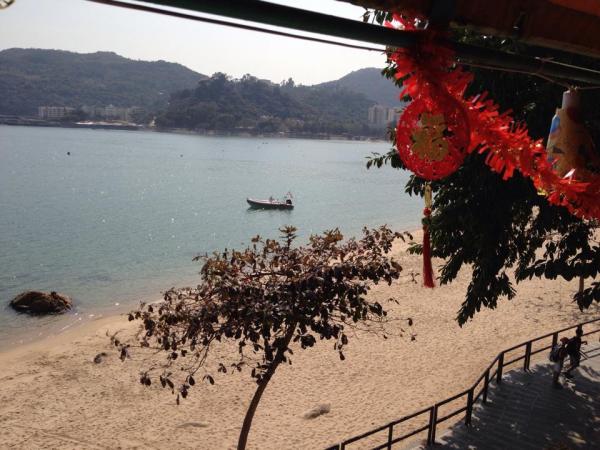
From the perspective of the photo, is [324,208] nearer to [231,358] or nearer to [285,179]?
[285,179]

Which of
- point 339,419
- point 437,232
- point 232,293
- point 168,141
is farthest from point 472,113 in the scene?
point 168,141

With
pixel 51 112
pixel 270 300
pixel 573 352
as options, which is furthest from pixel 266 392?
pixel 51 112

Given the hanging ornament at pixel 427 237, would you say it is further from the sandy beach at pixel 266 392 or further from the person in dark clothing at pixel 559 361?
the person in dark clothing at pixel 559 361

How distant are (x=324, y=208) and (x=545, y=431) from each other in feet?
177

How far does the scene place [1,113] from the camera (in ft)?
636

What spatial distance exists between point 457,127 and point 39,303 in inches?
974

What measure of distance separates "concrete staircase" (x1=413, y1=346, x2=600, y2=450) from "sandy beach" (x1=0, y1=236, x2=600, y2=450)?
6.72 feet

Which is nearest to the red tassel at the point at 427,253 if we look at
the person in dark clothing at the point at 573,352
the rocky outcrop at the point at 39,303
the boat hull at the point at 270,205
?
the person in dark clothing at the point at 573,352

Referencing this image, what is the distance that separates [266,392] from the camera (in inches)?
566

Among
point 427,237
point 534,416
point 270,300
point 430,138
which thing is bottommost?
point 534,416

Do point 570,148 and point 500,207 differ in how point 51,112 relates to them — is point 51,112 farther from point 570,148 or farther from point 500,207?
point 570,148

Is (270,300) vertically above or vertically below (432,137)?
below

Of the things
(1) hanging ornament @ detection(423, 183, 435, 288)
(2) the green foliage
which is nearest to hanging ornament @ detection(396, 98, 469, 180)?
(2) the green foliage

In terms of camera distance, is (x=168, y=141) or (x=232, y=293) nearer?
(x=232, y=293)
